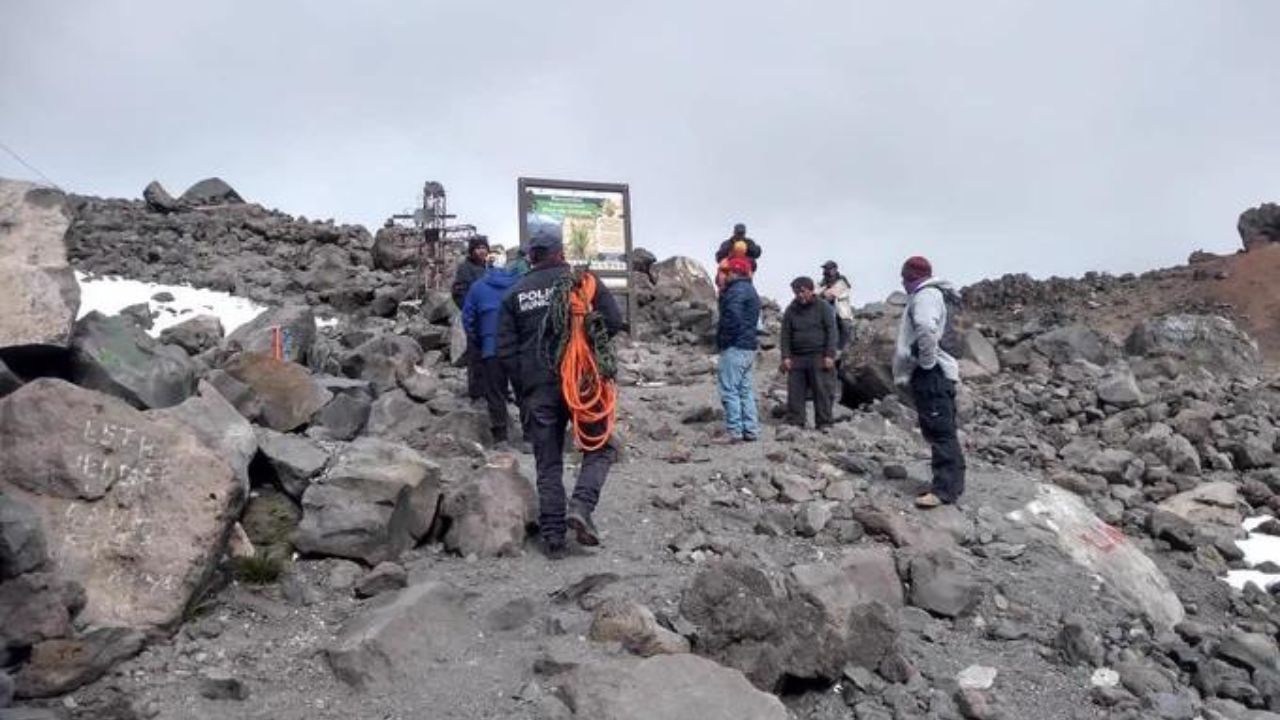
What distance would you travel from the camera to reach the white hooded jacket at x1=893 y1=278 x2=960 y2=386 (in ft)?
25.6

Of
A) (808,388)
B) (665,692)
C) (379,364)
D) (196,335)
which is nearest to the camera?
(665,692)

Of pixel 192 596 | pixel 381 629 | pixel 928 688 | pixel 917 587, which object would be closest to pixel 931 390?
pixel 917 587

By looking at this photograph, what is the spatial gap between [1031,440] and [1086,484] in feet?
6.58

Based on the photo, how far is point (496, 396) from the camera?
9.34m

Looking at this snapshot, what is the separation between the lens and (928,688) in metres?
5.70

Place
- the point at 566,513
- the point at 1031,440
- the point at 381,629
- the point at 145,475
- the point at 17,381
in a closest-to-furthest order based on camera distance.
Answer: the point at 381,629 → the point at 145,475 → the point at 17,381 → the point at 566,513 → the point at 1031,440

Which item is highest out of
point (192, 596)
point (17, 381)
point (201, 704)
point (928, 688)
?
point (17, 381)

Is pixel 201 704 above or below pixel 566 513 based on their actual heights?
below

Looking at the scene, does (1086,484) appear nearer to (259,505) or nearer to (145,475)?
(259,505)

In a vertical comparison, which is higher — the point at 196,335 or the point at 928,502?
the point at 196,335

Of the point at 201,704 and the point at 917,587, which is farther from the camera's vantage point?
the point at 917,587

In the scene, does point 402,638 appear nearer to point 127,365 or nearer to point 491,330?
point 127,365

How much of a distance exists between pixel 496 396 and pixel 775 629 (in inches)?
174

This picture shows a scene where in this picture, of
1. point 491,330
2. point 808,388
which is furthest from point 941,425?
point 491,330
